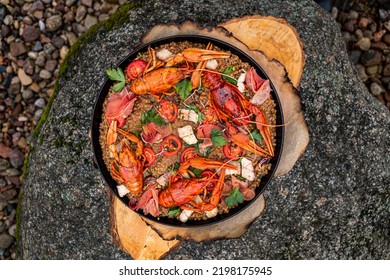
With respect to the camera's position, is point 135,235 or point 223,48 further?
point 135,235

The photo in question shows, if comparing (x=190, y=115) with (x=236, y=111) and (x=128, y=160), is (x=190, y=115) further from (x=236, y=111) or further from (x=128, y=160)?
(x=128, y=160)

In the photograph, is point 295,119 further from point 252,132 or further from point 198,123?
point 198,123

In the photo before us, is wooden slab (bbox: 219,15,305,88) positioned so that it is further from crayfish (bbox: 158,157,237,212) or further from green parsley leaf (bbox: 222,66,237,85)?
crayfish (bbox: 158,157,237,212)

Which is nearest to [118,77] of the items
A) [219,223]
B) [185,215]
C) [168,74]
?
[168,74]

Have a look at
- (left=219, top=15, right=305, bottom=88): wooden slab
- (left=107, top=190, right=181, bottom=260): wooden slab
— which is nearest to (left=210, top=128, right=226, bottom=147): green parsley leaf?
(left=219, top=15, right=305, bottom=88): wooden slab

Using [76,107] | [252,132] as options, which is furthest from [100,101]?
[252,132]
